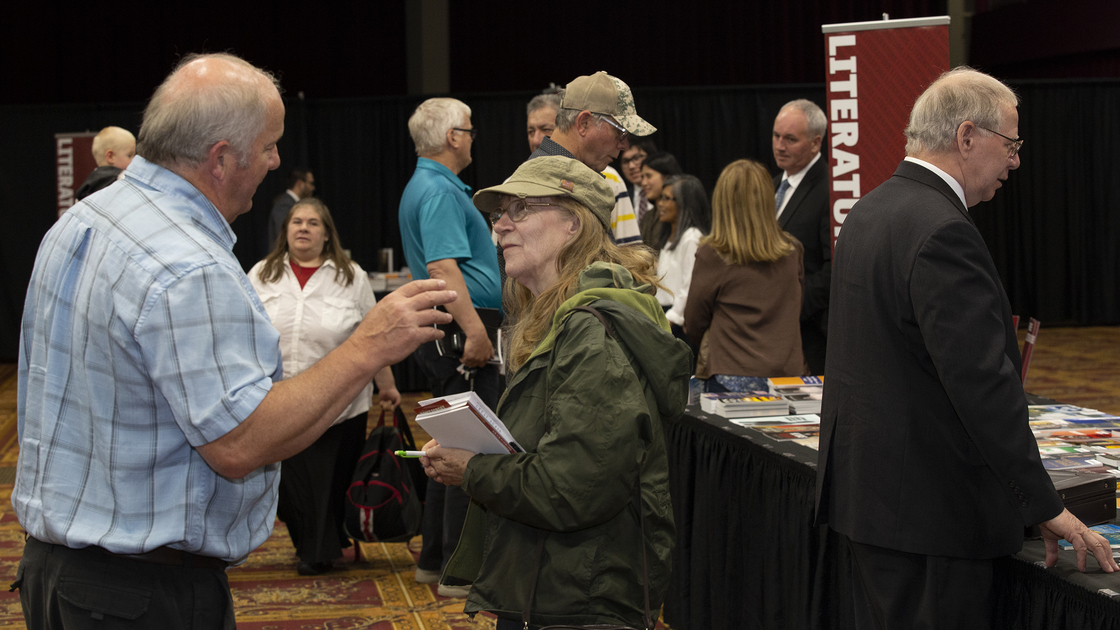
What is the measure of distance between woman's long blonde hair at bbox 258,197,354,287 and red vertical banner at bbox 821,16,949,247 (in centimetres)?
188

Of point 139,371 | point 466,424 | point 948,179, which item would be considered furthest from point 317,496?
point 948,179

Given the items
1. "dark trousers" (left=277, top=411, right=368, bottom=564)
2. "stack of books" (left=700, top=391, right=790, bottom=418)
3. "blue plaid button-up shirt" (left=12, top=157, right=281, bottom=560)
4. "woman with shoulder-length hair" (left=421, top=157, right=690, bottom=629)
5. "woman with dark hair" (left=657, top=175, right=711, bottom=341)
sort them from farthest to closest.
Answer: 1. "woman with dark hair" (left=657, top=175, right=711, bottom=341)
2. "dark trousers" (left=277, top=411, right=368, bottom=564)
3. "stack of books" (left=700, top=391, right=790, bottom=418)
4. "woman with shoulder-length hair" (left=421, top=157, right=690, bottom=629)
5. "blue plaid button-up shirt" (left=12, top=157, right=281, bottom=560)

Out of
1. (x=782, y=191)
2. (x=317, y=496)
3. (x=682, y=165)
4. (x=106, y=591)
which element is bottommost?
(x=317, y=496)

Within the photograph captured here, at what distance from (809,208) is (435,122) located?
151 centimetres

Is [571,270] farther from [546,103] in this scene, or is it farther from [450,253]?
[546,103]

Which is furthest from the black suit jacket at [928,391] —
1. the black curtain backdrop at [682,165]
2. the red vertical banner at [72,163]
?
the black curtain backdrop at [682,165]

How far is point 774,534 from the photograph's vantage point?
8.55ft

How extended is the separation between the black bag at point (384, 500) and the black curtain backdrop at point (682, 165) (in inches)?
253

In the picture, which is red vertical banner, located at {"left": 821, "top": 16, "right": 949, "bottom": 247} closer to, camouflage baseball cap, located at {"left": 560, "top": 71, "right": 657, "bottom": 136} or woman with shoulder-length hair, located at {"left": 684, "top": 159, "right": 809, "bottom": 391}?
woman with shoulder-length hair, located at {"left": 684, "top": 159, "right": 809, "bottom": 391}

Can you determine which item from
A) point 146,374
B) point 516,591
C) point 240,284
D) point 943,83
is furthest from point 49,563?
point 943,83

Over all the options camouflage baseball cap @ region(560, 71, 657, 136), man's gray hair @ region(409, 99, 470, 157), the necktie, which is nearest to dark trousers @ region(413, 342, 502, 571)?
man's gray hair @ region(409, 99, 470, 157)

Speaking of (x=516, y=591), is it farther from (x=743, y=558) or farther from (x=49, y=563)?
(x=743, y=558)

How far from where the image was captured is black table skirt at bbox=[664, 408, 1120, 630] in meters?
1.80

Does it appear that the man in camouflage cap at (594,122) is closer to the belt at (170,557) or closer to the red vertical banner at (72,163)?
the belt at (170,557)
